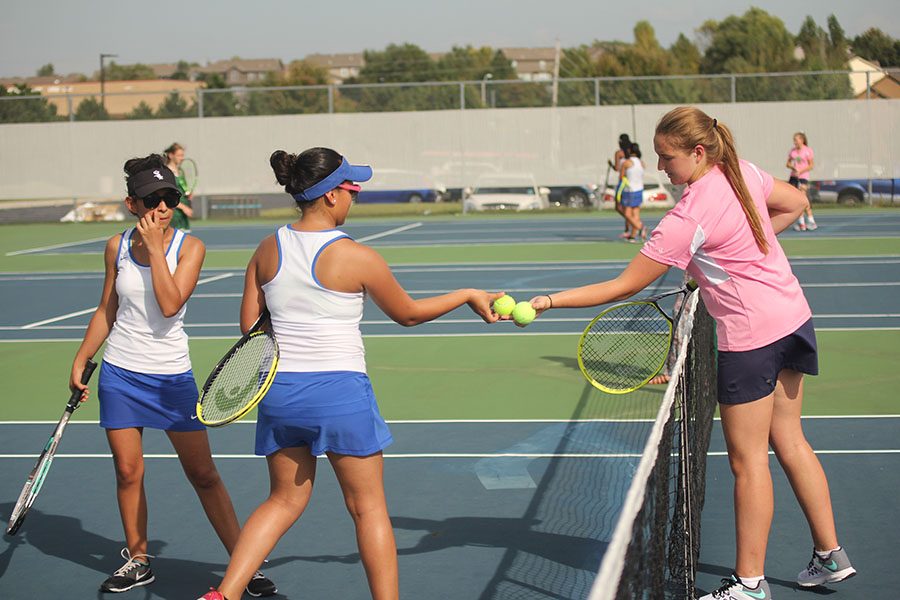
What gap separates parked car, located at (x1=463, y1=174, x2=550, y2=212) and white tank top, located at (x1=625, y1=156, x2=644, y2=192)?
10.2 meters

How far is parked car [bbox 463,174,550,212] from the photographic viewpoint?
98.1 feet

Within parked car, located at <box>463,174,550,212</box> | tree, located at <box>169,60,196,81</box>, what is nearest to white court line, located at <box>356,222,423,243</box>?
parked car, located at <box>463,174,550,212</box>

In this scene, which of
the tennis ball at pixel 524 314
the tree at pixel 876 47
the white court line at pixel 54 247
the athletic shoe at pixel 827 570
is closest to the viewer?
the tennis ball at pixel 524 314

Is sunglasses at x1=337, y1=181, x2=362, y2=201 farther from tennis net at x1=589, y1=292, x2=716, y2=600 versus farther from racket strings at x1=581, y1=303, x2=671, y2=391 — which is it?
racket strings at x1=581, y1=303, x2=671, y2=391

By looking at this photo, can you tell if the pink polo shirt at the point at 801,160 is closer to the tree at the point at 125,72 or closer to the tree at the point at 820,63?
the tree at the point at 820,63

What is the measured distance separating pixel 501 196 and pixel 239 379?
85.9ft

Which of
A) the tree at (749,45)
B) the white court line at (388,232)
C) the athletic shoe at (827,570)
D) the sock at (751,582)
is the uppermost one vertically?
the tree at (749,45)

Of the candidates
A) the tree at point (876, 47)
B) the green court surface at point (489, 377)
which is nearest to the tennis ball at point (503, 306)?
the green court surface at point (489, 377)

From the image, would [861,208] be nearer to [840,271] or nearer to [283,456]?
[840,271]

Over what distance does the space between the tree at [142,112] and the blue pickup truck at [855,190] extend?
1841cm

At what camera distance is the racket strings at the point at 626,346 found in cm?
524

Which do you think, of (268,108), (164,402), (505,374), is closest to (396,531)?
(164,402)

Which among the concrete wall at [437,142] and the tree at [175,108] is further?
the tree at [175,108]

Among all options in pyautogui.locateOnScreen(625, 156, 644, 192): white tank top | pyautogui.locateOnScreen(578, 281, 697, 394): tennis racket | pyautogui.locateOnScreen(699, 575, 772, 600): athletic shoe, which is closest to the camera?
pyautogui.locateOnScreen(699, 575, 772, 600): athletic shoe
